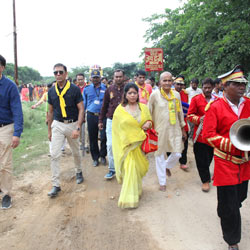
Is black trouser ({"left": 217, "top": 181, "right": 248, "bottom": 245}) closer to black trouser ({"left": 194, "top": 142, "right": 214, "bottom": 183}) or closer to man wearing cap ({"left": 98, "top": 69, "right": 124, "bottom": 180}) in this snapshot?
black trouser ({"left": 194, "top": 142, "right": 214, "bottom": 183})

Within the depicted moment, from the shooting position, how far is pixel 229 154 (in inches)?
105

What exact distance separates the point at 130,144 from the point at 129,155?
0.18 m

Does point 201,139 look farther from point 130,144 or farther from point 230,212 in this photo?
point 230,212

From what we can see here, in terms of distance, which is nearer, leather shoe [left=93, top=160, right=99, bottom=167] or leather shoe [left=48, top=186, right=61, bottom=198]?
leather shoe [left=48, top=186, right=61, bottom=198]

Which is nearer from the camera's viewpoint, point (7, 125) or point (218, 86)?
point (7, 125)

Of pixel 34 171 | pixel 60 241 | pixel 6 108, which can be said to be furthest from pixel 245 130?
pixel 34 171

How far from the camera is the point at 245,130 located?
245 centimetres

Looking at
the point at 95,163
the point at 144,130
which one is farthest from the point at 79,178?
the point at 144,130

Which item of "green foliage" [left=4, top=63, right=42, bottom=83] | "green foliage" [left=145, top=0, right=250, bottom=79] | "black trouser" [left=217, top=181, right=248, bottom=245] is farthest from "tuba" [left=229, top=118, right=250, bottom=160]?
"green foliage" [left=4, top=63, right=42, bottom=83]

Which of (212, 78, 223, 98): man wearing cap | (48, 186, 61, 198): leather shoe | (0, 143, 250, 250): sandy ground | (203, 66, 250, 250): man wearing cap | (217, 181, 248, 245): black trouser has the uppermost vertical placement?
(212, 78, 223, 98): man wearing cap

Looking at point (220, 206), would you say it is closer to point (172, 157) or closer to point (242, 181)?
point (242, 181)

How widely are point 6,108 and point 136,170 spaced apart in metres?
2.29

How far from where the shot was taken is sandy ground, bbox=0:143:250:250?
314cm

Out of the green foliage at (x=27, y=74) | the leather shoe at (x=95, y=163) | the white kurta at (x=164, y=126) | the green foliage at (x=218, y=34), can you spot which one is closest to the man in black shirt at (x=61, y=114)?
the white kurta at (x=164, y=126)
